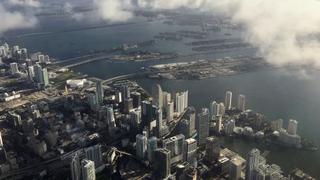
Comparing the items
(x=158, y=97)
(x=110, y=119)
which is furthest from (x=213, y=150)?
(x=158, y=97)

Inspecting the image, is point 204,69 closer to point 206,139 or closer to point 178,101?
point 178,101

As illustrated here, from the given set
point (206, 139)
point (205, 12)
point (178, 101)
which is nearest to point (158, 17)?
point (205, 12)

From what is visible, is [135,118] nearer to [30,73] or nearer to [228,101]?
[228,101]

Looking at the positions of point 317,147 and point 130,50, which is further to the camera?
point 130,50

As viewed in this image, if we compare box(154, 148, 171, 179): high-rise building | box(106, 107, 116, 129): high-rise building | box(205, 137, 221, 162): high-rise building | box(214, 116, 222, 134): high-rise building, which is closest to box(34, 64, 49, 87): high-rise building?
box(106, 107, 116, 129): high-rise building

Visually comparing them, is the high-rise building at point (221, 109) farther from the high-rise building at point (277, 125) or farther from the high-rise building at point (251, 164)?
the high-rise building at point (251, 164)
